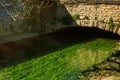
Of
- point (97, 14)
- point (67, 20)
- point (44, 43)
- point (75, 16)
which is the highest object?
point (97, 14)

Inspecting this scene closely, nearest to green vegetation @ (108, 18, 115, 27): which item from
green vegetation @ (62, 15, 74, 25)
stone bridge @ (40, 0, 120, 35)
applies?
stone bridge @ (40, 0, 120, 35)

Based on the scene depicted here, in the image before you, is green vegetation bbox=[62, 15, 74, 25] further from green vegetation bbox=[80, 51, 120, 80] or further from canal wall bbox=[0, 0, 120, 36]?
green vegetation bbox=[80, 51, 120, 80]

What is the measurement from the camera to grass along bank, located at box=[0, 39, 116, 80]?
1039 centimetres

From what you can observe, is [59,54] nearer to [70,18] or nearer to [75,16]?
[75,16]

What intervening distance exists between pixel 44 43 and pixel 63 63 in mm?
3233

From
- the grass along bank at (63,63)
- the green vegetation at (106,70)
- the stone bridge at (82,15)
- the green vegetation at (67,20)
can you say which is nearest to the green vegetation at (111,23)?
the stone bridge at (82,15)

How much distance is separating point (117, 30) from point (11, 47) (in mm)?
4842

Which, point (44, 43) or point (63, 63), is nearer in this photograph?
point (63, 63)

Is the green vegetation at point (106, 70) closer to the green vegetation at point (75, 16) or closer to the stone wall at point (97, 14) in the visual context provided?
the stone wall at point (97, 14)

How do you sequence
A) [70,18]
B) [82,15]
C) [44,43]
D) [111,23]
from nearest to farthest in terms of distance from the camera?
[111,23], [82,15], [44,43], [70,18]

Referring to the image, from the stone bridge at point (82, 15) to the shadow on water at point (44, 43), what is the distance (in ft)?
2.15

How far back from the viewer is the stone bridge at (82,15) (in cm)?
1362

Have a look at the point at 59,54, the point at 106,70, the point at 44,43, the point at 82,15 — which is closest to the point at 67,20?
the point at 82,15

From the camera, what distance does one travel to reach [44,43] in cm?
1470
